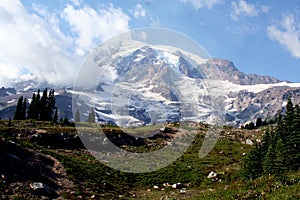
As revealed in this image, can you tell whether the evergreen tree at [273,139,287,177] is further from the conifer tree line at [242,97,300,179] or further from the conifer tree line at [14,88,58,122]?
the conifer tree line at [14,88,58,122]

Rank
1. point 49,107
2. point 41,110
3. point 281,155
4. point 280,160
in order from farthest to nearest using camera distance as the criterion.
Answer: point 49,107, point 41,110, point 281,155, point 280,160

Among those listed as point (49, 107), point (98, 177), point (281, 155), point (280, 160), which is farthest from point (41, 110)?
point (280, 160)

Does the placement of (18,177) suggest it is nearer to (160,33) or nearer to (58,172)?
(58,172)

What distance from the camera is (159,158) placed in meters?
66.4

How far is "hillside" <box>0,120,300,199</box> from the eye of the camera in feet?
77.1

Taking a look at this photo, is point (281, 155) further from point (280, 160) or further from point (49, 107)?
point (49, 107)

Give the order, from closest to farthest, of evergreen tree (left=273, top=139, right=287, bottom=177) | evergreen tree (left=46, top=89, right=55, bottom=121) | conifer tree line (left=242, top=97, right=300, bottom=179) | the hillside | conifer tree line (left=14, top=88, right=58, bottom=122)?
the hillside
evergreen tree (left=273, top=139, right=287, bottom=177)
conifer tree line (left=242, top=97, right=300, bottom=179)
conifer tree line (left=14, top=88, right=58, bottom=122)
evergreen tree (left=46, top=89, right=55, bottom=121)

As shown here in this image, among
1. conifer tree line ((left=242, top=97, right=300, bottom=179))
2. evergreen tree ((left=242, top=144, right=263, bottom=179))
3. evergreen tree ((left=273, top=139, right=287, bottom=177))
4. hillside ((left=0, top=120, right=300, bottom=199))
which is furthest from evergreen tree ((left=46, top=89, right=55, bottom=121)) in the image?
evergreen tree ((left=273, top=139, right=287, bottom=177))

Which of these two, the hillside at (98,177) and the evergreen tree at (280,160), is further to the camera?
the evergreen tree at (280,160)

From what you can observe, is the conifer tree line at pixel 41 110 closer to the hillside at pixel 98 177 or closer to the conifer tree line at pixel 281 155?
the hillside at pixel 98 177

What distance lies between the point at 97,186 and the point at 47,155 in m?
9.47

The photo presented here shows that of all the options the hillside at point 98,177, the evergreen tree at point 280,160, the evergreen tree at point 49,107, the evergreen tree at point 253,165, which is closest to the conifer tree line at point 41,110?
the evergreen tree at point 49,107

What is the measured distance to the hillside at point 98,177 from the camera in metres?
23.5

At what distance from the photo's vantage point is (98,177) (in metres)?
43.9
